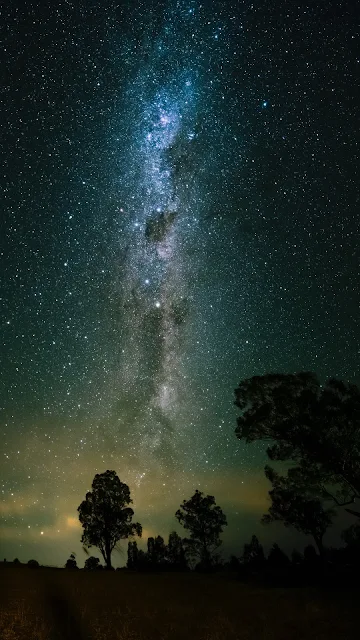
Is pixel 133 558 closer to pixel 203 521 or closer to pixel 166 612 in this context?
pixel 203 521

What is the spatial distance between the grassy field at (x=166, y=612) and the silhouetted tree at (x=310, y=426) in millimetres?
5439

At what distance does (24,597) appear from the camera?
17.7 m

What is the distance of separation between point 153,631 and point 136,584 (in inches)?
468

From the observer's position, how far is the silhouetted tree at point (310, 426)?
76.7 feet

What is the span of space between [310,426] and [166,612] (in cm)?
1140

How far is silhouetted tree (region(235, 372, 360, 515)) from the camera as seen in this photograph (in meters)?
23.4

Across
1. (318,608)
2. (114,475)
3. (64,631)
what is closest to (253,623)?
(318,608)

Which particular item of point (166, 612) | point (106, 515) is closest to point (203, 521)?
point (106, 515)

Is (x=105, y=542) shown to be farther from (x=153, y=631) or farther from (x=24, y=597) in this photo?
(x=153, y=631)

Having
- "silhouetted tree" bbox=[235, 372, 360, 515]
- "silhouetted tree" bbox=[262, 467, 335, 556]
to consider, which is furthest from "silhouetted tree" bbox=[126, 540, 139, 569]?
"silhouetted tree" bbox=[235, 372, 360, 515]

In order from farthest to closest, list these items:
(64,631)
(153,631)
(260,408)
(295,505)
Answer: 1. (295,505)
2. (260,408)
3. (153,631)
4. (64,631)

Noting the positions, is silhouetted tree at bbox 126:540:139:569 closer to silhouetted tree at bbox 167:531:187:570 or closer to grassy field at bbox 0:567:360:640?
silhouetted tree at bbox 167:531:187:570

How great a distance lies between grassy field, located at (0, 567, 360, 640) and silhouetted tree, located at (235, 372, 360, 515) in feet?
17.8

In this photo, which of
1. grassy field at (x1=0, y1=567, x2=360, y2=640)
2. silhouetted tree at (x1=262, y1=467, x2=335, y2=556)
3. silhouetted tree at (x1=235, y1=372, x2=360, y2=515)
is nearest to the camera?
grassy field at (x1=0, y1=567, x2=360, y2=640)
